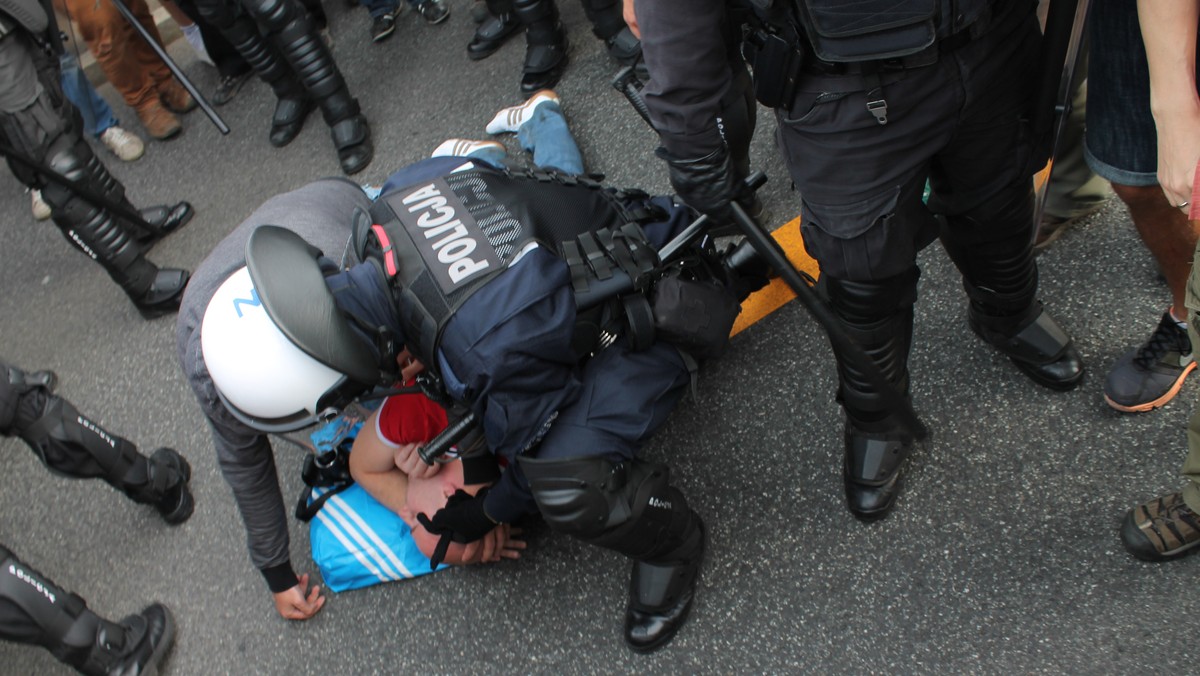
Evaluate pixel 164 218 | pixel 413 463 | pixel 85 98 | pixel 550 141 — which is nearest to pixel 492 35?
pixel 550 141

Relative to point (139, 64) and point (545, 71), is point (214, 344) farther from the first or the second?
point (139, 64)

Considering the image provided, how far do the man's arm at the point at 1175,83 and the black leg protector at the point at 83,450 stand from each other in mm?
2810

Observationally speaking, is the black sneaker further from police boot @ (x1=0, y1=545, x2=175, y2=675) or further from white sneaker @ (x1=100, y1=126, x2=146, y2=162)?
police boot @ (x1=0, y1=545, x2=175, y2=675)

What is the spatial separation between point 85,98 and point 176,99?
408mm

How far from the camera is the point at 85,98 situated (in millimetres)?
4461

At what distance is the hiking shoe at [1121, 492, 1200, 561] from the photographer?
1866mm

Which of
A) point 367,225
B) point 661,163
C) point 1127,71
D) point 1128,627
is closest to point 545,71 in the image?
point 661,163

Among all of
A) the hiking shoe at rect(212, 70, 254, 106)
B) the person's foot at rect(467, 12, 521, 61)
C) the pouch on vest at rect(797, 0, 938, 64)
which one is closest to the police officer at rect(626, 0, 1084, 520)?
the pouch on vest at rect(797, 0, 938, 64)

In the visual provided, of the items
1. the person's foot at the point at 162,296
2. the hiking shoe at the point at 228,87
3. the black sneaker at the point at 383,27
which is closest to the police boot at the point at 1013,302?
the person's foot at the point at 162,296

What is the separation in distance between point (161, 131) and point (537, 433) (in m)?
3.44

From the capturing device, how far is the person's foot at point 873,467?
2135mm

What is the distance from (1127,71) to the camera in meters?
1.73

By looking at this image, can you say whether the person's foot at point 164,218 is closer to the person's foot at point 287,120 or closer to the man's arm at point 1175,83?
the person's foot at point 287,120

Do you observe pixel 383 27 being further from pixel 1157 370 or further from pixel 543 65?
pixel 1157 370
